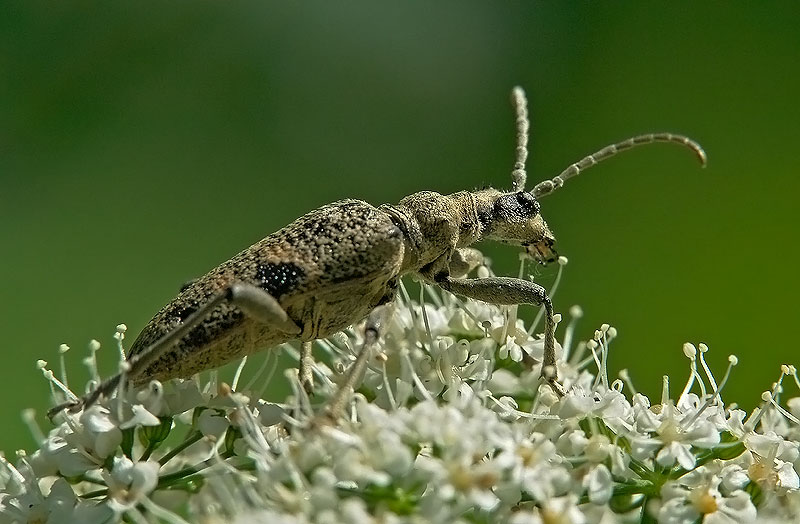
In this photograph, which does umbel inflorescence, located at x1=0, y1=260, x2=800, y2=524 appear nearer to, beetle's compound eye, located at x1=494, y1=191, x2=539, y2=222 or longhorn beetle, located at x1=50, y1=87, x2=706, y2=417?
longhorn beetle, located at x1=50, y1=87, x2=706, y2=417

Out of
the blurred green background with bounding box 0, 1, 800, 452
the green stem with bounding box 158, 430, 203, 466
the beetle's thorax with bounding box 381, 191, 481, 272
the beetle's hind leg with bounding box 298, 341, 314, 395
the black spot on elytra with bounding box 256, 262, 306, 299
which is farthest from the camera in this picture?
the blurred green background with bounding box 0, 1, 800, 452

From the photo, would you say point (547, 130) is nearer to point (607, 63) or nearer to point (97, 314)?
point (607, 63)

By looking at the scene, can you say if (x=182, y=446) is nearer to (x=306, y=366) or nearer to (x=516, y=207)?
(x=306, y=366)

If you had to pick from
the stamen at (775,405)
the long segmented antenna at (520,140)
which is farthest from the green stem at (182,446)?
the long segmented antenna at (520,140)

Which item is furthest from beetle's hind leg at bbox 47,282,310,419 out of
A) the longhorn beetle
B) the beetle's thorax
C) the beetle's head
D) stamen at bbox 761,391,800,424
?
stamen at bbox 761,391,800,424

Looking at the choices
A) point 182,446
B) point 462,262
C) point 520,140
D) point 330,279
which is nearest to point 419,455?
point 182,446
